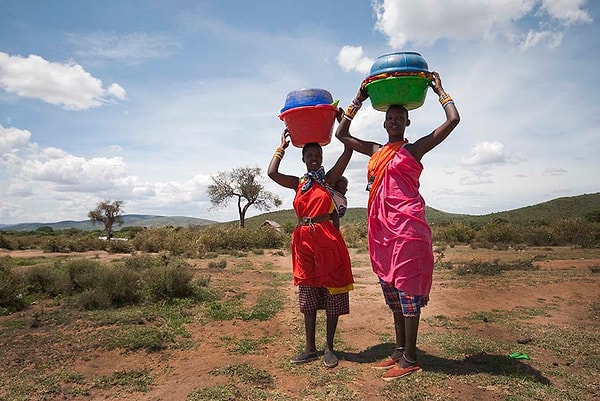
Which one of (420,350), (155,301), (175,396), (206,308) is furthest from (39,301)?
(420,350)

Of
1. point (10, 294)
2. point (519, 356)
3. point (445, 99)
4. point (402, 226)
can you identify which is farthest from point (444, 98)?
point (10, 294)

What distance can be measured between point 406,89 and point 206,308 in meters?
4.71

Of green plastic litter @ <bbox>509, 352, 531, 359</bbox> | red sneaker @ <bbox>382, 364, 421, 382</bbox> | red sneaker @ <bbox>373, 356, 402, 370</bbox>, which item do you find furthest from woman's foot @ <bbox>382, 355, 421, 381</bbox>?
green plastic litter @ <bbox>509, 352, 531, 359</bbox>

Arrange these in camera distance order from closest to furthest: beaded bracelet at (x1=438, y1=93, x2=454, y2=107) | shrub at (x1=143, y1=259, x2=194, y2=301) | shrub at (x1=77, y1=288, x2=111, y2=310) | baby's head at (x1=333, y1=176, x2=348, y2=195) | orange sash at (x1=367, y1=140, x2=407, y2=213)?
1. beaded bracelet at (x1=438, y1=93, x2=454, y2=107)
2. orange sash at (x1=367, y1=140, x2=407, y2=213)
3. baby's head at (x1=333, y1=176, x2=348, y2=195)
4. shrub at (x1=77, y1=288, x2=111, y2=310)
5. shrub at (x1=143, y1=259, x2=194, y2=301)

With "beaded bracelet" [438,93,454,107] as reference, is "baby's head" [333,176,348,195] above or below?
below

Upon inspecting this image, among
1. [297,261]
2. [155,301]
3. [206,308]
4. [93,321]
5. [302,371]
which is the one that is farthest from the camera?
[155,301]

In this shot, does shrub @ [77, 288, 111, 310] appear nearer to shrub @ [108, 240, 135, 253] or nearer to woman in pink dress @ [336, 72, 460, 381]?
woman in pink dress @ [336, 72, 460, 381]

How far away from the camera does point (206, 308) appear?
251 inches

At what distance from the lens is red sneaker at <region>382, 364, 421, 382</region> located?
10.4ft

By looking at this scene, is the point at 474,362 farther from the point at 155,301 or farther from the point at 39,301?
the point at 39,301

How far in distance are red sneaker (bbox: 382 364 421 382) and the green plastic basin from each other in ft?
7.08

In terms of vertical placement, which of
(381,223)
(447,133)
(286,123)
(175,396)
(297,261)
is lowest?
(175,396)

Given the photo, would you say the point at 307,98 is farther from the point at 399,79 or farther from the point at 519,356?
the point at 519,356

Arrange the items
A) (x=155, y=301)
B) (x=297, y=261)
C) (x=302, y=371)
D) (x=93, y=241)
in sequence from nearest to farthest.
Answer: (x=302, y=371) → (x=297, y=261) → (x=155, y=301) → (x=93, y=241)
